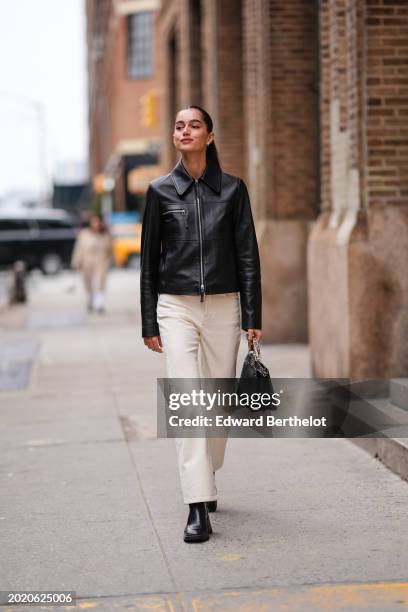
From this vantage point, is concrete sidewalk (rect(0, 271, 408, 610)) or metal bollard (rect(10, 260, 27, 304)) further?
metal bollard (rect(10, 260, 27, 304))

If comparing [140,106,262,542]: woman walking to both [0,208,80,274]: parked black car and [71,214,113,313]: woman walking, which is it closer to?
[71,214,113,313]: woman walking

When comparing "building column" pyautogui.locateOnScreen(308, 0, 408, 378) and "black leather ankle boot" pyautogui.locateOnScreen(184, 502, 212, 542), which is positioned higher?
Result: "building column" pyautogui.locateOnScreen(308, 0, 408, 378)

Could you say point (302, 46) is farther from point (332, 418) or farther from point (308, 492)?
point (308, 492)

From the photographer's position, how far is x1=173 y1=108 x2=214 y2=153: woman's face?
558 cm

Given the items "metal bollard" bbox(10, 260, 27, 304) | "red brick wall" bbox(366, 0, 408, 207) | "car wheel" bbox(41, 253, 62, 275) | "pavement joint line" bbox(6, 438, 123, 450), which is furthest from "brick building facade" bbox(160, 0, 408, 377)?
"car wheel" bbox(41, 253, 62, 275)

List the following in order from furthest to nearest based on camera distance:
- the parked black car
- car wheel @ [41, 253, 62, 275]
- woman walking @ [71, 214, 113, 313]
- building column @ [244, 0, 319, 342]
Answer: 1. car wheel @ [41, 253, 62, 275]
2. the parked black car
3. woman walking @ [71, 214, 113, 313]
4. building column @ [244, 0, 319, 342]

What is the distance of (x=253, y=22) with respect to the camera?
1352cm

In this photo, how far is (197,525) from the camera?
5.48 meters

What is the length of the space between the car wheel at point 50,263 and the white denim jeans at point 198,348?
34338mm

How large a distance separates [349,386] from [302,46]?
19.4 ft

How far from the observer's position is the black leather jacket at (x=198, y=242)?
560cm

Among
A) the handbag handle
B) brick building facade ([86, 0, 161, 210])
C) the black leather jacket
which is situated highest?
brick building facade ([86, 0, 161, 210])

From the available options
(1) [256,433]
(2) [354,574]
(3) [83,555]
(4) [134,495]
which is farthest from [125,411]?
(2) [354,574]

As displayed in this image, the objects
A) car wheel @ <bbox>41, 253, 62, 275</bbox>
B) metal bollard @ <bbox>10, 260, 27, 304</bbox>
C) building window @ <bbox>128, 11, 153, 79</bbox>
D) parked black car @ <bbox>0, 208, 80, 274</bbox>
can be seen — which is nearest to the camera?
metal bollard @ <bbox>10, 260, 27, 304</bbox>
